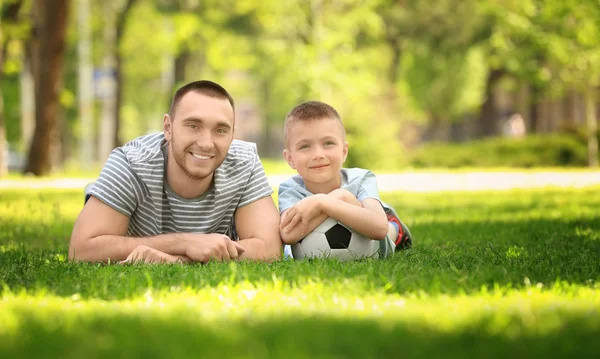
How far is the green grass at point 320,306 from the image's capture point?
2.95m

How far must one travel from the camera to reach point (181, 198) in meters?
6.29

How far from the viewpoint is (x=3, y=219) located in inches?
426

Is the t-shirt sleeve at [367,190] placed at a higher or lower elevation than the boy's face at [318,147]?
lower

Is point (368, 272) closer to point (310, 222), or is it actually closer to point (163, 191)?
point (310, 222)

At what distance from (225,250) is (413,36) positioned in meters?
39.5

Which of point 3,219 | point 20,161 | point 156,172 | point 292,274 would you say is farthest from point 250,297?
point 20,161

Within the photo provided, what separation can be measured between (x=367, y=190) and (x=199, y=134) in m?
1.52

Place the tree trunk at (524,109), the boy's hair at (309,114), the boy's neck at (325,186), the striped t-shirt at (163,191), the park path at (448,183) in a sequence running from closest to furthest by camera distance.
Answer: the striped t-shirt at (163,191) < the boy's hair at (309,114) < the boy's neck at (325,186) < the park path at (448,183) < the tree trunk at (524,109)

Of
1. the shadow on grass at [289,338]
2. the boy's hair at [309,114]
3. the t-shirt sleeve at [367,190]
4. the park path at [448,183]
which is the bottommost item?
the park path at [448,183]

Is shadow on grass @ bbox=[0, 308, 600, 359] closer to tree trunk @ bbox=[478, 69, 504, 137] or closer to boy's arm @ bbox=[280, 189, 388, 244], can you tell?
boy's arm @ bbox=[280, 189, 388, 244]

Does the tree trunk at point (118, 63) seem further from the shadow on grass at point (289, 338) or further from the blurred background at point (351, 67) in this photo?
the shadow on grass at point (289, 338)

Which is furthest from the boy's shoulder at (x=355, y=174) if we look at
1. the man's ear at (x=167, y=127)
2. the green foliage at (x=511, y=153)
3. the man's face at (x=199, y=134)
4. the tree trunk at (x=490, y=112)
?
the tree trunk at (x=490, y=112)

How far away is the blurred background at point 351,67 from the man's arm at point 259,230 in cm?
1801

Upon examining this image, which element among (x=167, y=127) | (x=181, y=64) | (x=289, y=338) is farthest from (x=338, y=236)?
(x=181, y=64)
